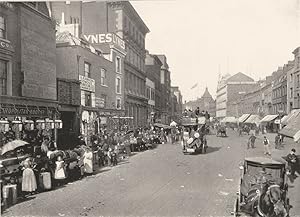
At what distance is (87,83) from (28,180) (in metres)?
7.79

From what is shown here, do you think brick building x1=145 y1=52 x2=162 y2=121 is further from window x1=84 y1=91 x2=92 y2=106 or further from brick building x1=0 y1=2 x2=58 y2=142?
brick building x1=0 y1=2 x2=58 y2=142

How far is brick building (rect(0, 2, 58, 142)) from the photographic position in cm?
1277

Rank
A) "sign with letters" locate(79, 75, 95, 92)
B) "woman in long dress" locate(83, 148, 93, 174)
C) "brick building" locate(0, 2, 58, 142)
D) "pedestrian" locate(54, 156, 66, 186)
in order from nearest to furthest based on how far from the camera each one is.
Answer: "pedestrian" locate(54, 156, 66, 186)
"brick building" locate(0, 2, 58, 142)
"woman in long dress" locate(83, 148, 93, 174)
"sign with letters" locate(79, 75, 95, 92)

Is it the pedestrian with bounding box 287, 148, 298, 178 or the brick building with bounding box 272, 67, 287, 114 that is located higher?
the brick building with bounding box 272, 67, 287, 114

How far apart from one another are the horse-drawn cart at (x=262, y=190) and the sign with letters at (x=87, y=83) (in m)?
10.3

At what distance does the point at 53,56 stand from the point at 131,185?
801 centimetres

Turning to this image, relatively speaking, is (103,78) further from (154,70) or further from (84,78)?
(154,70)

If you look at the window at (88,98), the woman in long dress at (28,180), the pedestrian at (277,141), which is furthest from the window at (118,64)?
the woman in long dress at (28,180)

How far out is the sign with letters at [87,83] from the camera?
55.5 feet

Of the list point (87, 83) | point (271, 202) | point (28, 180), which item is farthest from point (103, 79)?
point (271, 202)

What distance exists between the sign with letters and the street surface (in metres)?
4.73

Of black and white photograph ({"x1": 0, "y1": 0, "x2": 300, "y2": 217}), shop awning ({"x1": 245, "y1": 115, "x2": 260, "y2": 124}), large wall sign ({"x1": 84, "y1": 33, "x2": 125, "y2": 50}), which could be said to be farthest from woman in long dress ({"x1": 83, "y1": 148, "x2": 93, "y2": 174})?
shop awning ({"x1": 245, "y1": 115, "x2": 260, "y2": 124})

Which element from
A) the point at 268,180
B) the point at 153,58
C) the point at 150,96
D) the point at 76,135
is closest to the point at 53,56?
the point at 76,135

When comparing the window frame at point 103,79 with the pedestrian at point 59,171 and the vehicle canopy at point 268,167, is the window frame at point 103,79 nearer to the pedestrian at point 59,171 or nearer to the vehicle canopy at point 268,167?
the pedestrian at point 59,171
